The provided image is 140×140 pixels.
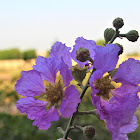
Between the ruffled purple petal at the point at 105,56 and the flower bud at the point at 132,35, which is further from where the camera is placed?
the flower bud at the point at 132,35

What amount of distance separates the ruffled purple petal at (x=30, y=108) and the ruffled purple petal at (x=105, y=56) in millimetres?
307

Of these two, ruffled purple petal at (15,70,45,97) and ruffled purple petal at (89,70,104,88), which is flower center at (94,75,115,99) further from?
ruffled purple petal at (15,70,45,97)

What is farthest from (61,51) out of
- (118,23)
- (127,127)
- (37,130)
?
(37,130)

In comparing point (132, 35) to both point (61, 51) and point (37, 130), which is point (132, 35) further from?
point (37, 130)

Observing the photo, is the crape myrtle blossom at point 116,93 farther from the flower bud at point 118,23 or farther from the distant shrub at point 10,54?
the distant shrub at point 10,54

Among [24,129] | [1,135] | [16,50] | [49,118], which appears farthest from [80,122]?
[16,50]

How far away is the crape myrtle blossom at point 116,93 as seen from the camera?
0.91m

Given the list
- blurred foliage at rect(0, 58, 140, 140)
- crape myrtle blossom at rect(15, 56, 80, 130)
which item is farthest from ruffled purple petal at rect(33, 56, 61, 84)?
blurred foliage at rect(0, 58, 140, 140)

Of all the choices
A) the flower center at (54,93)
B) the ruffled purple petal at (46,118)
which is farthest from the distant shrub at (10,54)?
the ruffled purple petal at (46,118)

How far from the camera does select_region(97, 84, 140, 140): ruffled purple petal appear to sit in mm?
904

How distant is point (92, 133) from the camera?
102 cm

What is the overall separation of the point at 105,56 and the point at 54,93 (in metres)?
0.32

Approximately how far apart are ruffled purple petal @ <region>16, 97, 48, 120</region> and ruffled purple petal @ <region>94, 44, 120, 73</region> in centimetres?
31

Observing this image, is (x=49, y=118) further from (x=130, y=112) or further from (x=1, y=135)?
(x=1, y=135)
